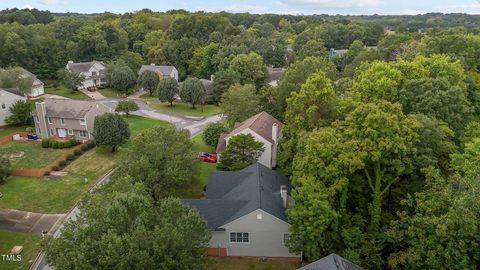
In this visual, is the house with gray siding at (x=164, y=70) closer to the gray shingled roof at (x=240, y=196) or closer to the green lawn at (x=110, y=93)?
the green lawn at (x=110, y=93)

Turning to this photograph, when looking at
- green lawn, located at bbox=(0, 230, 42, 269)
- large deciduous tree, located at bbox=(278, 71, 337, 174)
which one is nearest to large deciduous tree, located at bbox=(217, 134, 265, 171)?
large deciduous tree, located at bbox=(278, 71, 337, 174)

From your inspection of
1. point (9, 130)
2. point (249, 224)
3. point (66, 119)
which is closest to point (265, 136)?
A: point (249, 224)

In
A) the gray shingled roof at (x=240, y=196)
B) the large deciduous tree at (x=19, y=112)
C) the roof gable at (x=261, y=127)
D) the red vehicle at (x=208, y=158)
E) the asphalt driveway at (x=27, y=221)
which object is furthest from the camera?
the large deciduous tree at (x=19, y=112)

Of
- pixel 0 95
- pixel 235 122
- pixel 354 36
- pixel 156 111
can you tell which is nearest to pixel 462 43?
pixel 235 122

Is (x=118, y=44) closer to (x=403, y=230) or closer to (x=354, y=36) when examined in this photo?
(x=354, y=36)

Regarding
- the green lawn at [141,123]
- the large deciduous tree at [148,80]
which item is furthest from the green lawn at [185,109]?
the green lawn at [141,123]

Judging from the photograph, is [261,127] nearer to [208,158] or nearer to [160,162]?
[208,158]

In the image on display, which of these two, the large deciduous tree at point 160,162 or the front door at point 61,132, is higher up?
the large deciduous tree at point 160,162
